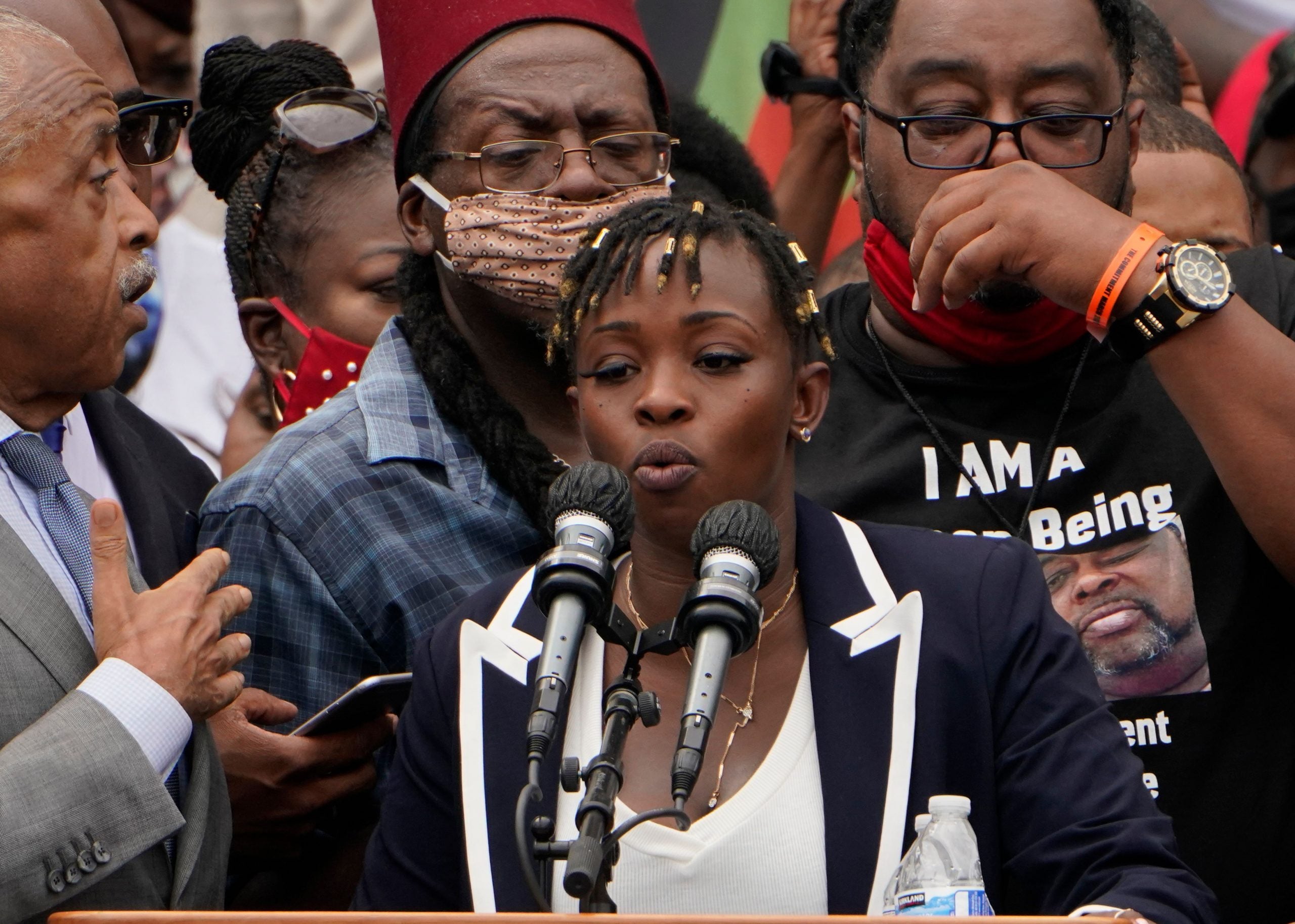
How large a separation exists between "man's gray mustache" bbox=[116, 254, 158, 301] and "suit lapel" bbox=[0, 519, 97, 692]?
592 mm

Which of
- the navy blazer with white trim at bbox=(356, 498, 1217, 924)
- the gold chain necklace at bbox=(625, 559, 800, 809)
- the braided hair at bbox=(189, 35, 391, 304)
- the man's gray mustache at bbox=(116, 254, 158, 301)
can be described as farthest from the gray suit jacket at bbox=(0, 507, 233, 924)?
the braided hair at bbox=(189, 35, 391, 304)

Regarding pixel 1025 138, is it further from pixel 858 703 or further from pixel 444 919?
pixel 444 919

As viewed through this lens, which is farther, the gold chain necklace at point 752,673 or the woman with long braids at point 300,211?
the woman with long braids at point 300,211

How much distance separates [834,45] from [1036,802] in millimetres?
3166

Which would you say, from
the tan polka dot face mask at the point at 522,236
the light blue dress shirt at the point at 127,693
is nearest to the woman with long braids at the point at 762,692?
the light blue dress shirt at the point at 127,693

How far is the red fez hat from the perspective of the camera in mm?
4215

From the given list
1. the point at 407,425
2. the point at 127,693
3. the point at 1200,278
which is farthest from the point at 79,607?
the point at 1200,278

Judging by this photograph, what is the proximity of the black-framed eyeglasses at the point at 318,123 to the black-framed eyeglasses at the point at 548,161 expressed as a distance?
89cm

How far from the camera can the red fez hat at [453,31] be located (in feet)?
13.8

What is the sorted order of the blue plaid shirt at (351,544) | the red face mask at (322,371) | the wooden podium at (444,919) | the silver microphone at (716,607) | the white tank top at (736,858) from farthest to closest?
the red face mask at (322,371) → the blue plaid shirt at (351,544) → the white tank top at (736,858) → the silver microphone at (716,607) → the wooden podium at (444,919)

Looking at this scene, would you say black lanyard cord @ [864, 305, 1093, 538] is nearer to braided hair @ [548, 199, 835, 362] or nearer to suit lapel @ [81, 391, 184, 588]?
braided hair @ [548, 199, 835, 362]

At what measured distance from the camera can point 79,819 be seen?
271 centimetres

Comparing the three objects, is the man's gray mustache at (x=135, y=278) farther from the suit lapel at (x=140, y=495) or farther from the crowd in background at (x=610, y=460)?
the suit lapel at (x=140, y=495)

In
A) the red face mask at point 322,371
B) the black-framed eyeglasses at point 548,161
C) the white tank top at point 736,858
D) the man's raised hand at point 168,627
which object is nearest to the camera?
the white tank top at point 736,858
